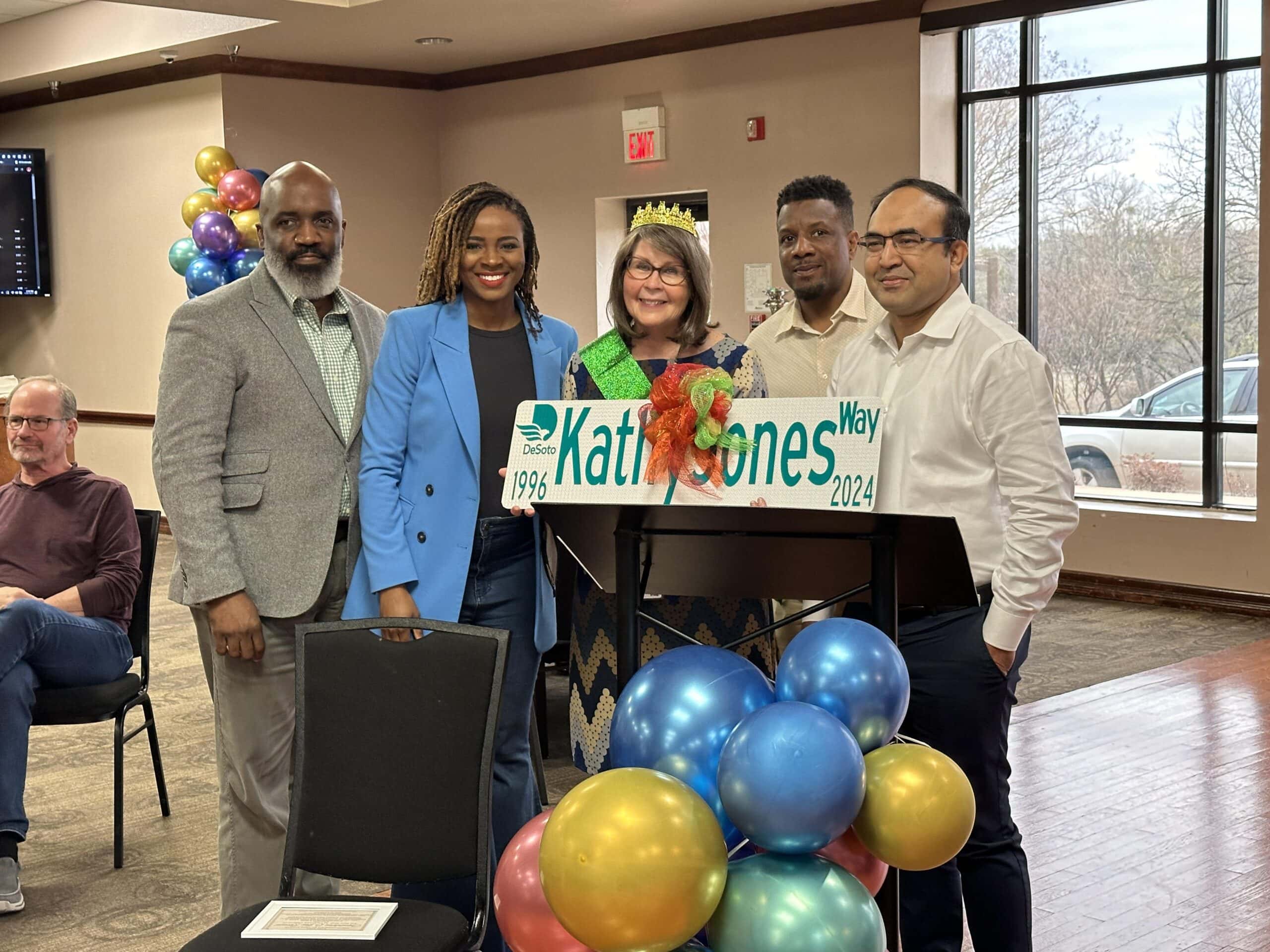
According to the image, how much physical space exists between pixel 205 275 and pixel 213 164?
1111 millimetres

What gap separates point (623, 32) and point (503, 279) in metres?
6.52

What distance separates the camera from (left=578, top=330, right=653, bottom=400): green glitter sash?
9.11 ft

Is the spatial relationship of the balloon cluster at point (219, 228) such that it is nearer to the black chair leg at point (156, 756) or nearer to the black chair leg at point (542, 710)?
the black chair leg at point (542, 710)

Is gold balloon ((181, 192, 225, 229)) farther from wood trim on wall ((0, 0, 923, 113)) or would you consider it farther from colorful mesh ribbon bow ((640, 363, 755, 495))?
colorful mesh ribbon bow ((640, 363, 755, 495))

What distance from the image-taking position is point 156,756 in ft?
13.8

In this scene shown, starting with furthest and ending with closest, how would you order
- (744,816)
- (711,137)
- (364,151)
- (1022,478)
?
1. (364,151)
2. (711,137)
3. (1022,478)
4. (744,816)

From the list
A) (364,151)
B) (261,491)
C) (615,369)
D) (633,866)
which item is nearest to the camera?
(633,866)

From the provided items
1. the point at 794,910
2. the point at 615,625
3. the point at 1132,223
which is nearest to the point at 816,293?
the point at 615,625

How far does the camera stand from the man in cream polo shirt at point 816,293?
353 cm

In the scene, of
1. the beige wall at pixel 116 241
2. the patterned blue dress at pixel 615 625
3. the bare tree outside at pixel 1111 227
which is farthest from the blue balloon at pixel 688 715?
the beige wall at pixel 116 241

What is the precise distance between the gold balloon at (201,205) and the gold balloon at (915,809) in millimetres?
7656

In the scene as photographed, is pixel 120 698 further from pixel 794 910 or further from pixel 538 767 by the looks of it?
pixel 794 910

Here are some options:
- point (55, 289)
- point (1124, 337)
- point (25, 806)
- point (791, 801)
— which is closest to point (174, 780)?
point (25, 806)

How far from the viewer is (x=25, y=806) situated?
4434mm
